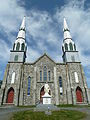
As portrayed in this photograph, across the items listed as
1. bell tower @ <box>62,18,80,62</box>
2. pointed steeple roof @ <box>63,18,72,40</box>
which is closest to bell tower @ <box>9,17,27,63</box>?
bell tower @ <box>62,18,80,62</box>

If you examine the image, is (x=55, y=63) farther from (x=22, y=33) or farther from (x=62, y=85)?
(x=22, y=33)

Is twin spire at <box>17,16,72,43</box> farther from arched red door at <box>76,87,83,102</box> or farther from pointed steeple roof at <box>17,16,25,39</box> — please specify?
arched red door at <box>76,87,83,102</box>

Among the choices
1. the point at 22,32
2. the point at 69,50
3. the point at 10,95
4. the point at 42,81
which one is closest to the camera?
the point at 10,95

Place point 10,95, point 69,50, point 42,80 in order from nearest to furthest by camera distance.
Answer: point 10,95 < point 42,80 < point 69,50

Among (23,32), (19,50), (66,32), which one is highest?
(66,32)

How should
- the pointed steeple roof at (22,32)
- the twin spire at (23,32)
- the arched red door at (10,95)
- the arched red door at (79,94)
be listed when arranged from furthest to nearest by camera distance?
the twin spire at (23,32)
the pointed steeple roof at (22,32)
the arched red door at (79,94)
the arched red door at (10,95)

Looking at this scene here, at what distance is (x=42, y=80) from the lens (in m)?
28.8

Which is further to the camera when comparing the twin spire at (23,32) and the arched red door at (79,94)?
the twin spire at (23,32)

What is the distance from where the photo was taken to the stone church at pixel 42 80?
26359 mm

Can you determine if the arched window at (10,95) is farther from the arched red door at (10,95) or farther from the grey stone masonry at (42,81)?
the grey stone masonry at (42,81)

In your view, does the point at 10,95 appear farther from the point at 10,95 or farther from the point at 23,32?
the point at 23,32

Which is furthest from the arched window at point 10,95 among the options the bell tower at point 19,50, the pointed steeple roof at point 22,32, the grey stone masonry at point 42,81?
the pointed steeple roof at point 22,32

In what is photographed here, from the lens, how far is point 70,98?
2639 centimetres

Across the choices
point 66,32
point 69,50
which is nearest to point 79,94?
point 69,50
